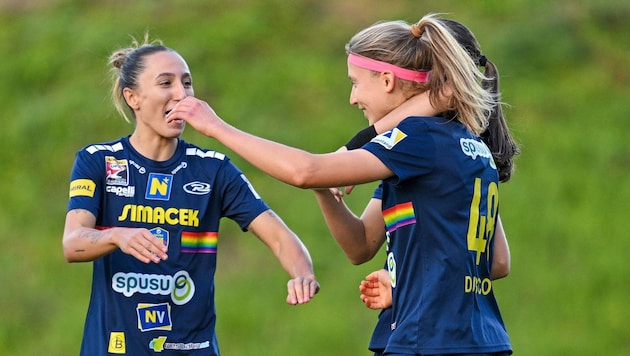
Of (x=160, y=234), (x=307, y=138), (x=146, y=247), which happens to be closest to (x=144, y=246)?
(x=146, y=247)

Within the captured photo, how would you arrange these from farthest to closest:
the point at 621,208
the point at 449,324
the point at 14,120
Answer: the point at 14,120, the point at 621,208, the point at 449,324

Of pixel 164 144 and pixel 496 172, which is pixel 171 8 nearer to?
pixel 164 144

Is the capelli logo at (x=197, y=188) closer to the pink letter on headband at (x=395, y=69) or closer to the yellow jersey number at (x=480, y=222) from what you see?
the pink letter on headband at (x=395, y=69)

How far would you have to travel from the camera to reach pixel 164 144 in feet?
16.7

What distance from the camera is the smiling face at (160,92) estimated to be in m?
5.05

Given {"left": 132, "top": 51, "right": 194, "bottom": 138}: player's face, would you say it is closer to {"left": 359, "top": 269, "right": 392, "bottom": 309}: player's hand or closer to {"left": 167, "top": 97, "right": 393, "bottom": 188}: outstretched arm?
{"left": 167, "top": 97, "right": 393, "bottom": 188}: outstretched arm

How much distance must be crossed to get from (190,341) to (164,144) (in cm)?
88

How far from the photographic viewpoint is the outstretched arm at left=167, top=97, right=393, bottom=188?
3873 millimetres

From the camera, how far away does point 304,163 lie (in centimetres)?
387

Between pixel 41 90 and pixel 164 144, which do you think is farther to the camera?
pixel 41 90

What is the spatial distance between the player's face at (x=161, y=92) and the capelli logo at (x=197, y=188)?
24 cm

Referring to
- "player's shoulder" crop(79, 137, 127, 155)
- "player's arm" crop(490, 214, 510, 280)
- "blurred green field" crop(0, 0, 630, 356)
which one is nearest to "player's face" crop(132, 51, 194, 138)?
"player's shoulder" crop(79, 137, 127, 155)

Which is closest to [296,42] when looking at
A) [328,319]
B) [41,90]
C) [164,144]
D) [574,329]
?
[41,90]

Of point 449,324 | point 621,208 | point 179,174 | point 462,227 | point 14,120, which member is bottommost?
point 449,324
